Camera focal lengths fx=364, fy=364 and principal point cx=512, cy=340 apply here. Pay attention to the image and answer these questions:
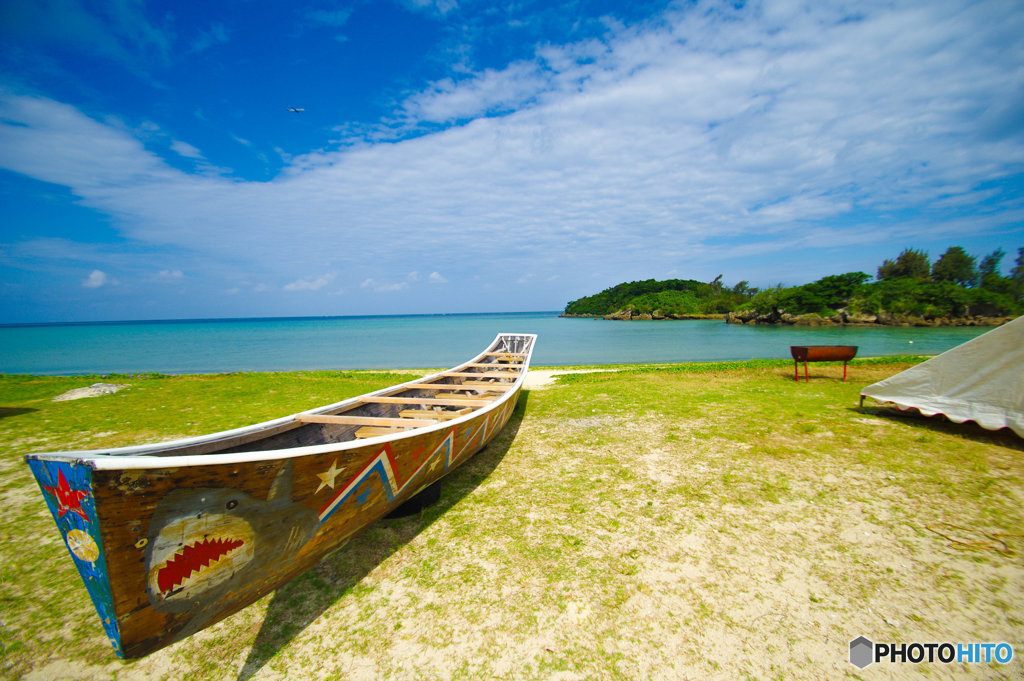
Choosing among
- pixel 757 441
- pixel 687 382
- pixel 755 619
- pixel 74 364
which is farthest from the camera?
pixel 74 364

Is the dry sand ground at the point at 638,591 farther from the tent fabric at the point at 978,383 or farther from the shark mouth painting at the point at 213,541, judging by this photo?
the tent fabric at the point at 978,383

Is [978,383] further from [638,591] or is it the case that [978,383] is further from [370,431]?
[370,431]

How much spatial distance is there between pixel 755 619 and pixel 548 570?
1452 mm

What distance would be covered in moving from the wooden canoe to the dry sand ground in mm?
560

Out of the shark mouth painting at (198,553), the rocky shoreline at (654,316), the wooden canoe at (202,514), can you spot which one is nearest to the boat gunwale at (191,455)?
the wooden canoe at (202,514)

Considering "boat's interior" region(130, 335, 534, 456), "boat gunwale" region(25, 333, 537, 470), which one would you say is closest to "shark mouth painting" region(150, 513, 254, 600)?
"boat gunwale" region(25, 333, 537, 470)

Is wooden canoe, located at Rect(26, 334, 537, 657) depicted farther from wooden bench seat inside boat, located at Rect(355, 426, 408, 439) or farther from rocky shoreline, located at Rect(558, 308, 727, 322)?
rocky shoreline, located at Rect(558, 308, 727, 322)

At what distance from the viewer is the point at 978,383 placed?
5.08 metres

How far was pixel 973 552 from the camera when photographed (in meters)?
2.98

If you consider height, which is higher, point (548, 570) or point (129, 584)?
point (129, 584)

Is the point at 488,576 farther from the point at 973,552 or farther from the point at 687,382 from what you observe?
the point at 687,382

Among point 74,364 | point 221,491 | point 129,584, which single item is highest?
point 221,491

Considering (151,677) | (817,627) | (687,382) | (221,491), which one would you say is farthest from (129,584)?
(687,382)

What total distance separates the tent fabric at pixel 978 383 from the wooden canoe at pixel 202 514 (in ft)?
24.2
